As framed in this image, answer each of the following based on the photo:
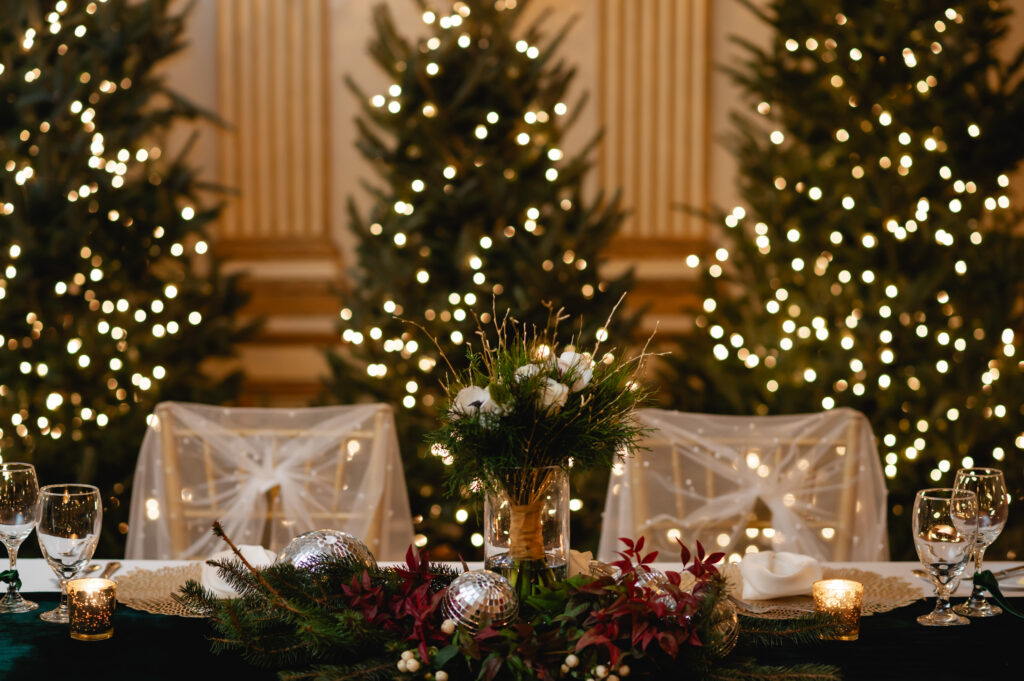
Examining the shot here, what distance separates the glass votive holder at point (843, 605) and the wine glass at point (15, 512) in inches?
44.8

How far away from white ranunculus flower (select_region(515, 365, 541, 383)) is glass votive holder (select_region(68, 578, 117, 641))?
0.63m

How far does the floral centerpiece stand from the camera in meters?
1.34

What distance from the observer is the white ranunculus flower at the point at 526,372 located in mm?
1341

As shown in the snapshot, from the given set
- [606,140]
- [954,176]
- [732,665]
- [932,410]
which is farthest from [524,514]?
[606,140]

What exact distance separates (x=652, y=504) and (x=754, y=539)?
0.74 feet

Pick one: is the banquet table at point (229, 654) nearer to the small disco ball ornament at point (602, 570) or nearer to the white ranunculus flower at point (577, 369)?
the small disco ball ornament at point (602, 570)

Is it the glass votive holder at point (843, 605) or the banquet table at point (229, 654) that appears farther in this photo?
the glass votive holder at point (843, 605)

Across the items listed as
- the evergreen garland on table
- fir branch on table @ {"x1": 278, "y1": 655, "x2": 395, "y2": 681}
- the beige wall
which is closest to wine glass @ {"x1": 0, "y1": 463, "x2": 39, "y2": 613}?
the evergreen garland on table

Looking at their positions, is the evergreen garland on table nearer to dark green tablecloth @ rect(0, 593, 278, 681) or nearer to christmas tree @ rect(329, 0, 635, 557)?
dark green tablecloth @ rect(0, 593, 278, 681)

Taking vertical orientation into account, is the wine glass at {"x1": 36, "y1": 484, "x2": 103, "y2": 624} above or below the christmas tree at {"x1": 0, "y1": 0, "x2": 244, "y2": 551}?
below

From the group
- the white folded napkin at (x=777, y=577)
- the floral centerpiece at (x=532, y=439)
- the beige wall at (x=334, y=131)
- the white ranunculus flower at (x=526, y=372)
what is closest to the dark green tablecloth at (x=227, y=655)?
the white folded napkin at (x=777, y=577)

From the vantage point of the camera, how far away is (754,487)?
7.07ft

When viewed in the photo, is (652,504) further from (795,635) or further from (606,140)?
(606,140)

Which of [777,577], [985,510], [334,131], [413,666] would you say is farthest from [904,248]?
[413,666]
